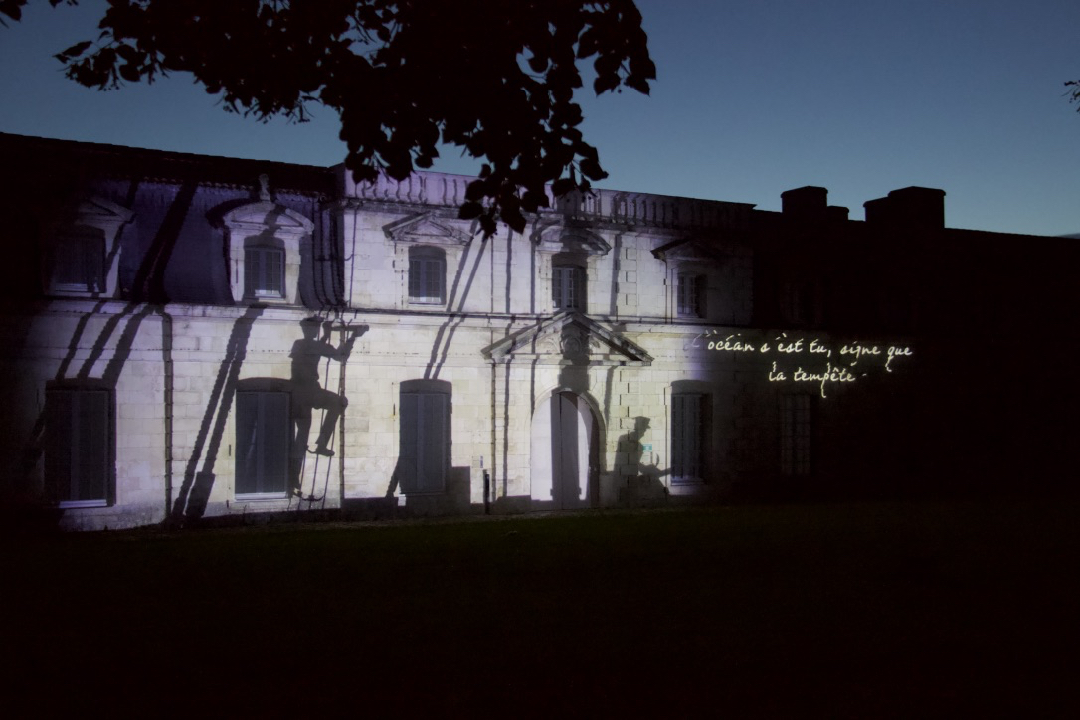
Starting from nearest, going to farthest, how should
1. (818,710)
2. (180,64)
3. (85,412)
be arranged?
(818,710)
(180,64)
(85,412)

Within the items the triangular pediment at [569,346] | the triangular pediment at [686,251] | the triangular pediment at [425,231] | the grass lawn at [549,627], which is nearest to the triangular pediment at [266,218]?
the triangular pediment at [425,231]

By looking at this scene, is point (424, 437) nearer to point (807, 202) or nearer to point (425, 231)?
point (425, 231)

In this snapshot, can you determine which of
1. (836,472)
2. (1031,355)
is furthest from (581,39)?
(1031,355)

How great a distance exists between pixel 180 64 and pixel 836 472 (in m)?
21.8

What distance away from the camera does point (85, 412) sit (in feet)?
62.8

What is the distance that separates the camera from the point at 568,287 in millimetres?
23906

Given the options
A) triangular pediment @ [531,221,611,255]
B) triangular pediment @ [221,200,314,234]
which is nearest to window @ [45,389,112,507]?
triangular pediment @ [221,200,314,234]

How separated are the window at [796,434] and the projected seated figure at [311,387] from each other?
1120 cm

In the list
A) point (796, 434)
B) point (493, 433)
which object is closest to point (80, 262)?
point (493, 433)

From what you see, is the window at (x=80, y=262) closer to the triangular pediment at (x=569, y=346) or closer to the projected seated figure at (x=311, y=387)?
the projected seated figure at (x=311, y=387)

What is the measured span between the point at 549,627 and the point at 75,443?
1269cm

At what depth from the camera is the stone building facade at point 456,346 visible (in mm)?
19156

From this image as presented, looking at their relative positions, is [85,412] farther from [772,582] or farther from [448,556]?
[772,582]

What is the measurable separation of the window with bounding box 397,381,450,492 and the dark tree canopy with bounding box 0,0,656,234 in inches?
552
